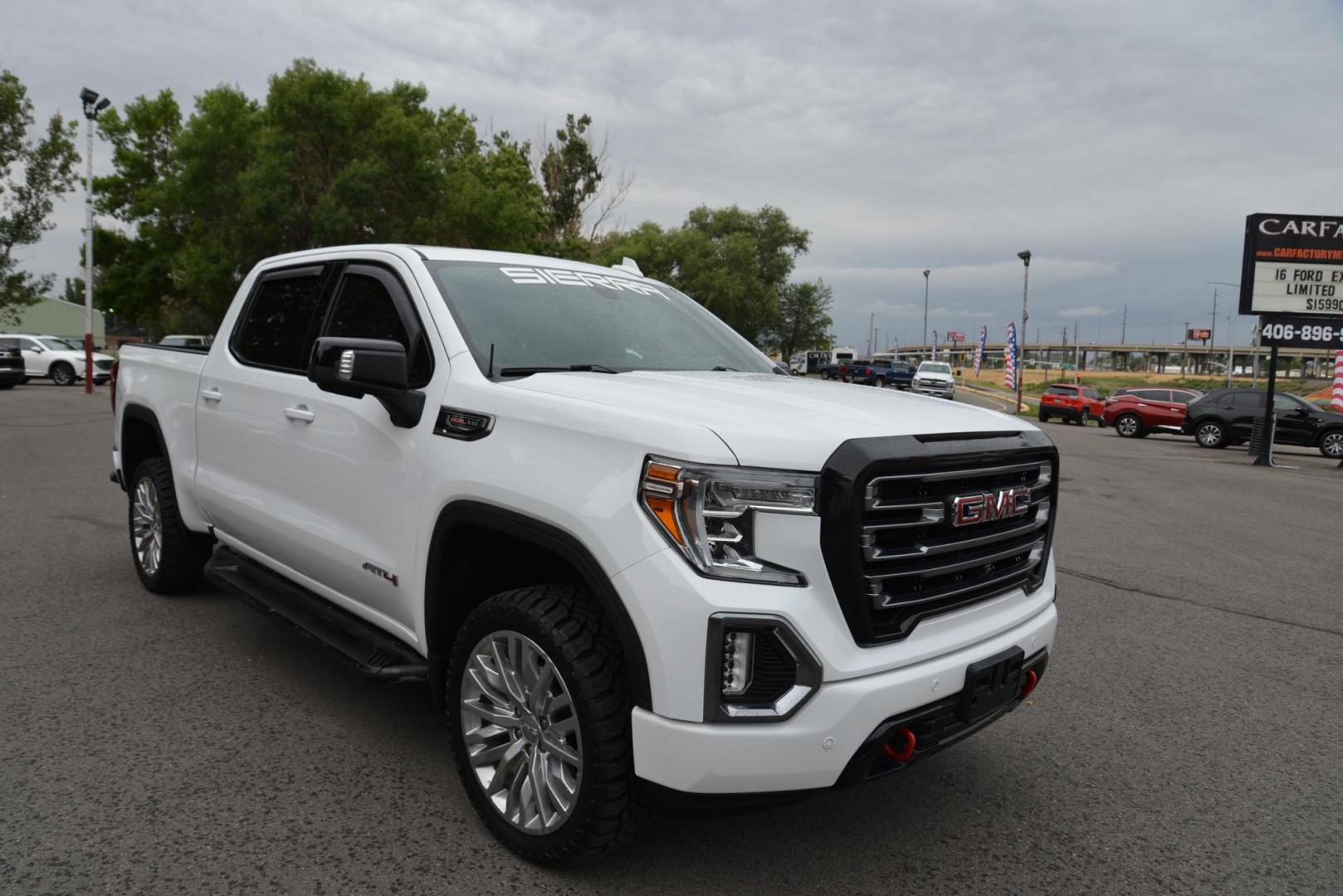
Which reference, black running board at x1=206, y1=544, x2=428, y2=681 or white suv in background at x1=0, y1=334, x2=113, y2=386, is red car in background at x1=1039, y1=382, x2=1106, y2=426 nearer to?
white suv in background at x1=0, y1=334, x2=113, y2=386

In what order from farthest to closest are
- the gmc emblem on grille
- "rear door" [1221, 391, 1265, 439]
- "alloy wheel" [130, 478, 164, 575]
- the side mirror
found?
"rear door" [1221, 391, 1265, 439], "alloy wheel" [130, 478, 164, 575], the side mirror, the gmc emblem on grille

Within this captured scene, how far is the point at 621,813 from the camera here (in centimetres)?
252

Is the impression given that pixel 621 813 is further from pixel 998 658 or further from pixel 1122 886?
pixel 1122 886

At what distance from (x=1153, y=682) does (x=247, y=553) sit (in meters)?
4.53

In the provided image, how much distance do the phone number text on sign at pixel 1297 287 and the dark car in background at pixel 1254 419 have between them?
3439 mm

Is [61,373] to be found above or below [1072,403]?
below

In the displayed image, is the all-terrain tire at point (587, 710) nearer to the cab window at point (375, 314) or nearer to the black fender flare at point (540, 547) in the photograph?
the black fender flare at point (540, 547)

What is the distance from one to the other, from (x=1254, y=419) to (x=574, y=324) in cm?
2449

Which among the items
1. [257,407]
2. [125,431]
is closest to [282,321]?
[257,407]

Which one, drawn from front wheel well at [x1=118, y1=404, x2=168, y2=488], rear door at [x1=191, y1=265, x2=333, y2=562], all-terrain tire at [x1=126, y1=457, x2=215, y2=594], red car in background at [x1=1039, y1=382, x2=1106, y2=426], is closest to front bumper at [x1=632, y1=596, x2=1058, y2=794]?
rear door at [x1=191, y1=265, x2=333, y2=562]

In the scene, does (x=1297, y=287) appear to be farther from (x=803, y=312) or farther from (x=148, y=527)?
(x=803, y=312)

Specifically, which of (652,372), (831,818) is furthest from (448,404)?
(831,818)

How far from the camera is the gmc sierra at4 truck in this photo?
7.59 ft

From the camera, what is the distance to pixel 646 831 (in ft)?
9.84
